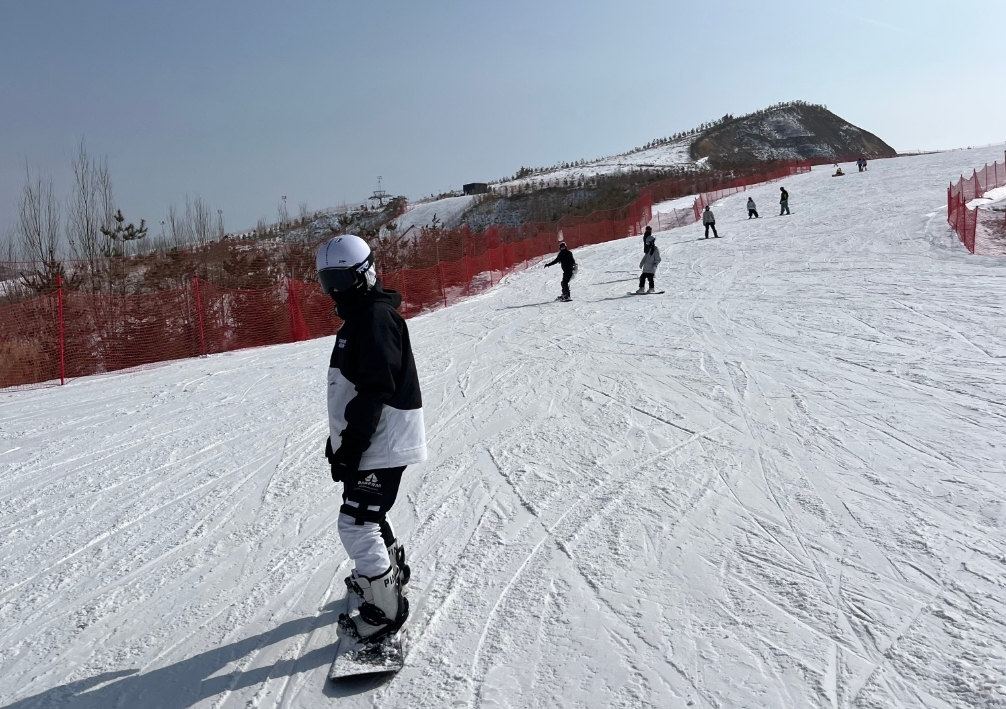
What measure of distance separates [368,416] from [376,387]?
5.1 inches

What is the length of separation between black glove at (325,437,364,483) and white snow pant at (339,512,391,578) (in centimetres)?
20

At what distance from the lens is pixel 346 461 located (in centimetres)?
300

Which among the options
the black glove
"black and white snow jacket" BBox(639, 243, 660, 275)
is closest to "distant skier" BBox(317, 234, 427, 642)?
the black glove

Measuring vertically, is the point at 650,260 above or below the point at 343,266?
below

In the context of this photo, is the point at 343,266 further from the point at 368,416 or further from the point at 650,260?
the point at 650,260

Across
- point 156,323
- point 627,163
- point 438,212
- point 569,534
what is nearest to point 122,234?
point 156,323

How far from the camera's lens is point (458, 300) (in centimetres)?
2041

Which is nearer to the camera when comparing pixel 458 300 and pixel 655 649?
pixel 655 649

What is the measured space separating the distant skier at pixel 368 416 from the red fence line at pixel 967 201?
60.5ft

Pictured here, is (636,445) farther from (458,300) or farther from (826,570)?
(458,300)

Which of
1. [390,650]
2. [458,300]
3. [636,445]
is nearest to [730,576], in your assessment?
[390,650]

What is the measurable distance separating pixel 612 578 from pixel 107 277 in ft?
57.6

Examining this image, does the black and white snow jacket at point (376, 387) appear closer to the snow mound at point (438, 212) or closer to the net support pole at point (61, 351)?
Answer: the net support pole at point (61, 351)

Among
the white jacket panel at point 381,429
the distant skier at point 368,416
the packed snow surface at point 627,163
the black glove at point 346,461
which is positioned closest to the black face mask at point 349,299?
the distant skier at point 368,416
